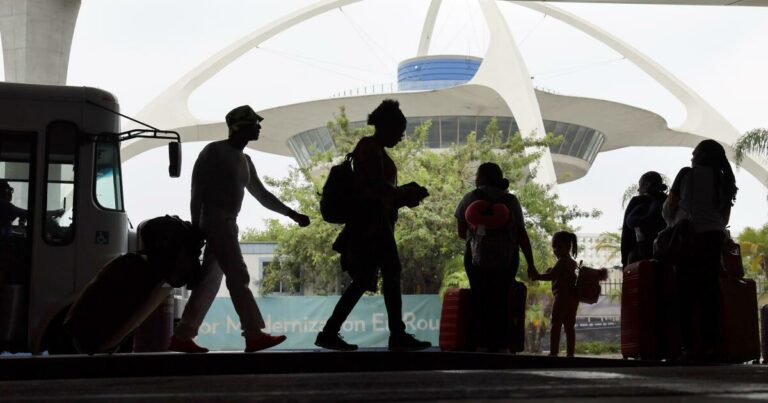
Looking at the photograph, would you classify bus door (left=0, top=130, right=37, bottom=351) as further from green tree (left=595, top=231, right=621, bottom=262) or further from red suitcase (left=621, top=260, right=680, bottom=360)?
green tree (left=595, top=231, right=621, bottom=262)

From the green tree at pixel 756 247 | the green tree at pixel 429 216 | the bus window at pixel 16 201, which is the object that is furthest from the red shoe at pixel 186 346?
the green tree at pixel 756 247

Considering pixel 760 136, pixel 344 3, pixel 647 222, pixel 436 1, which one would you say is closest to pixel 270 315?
pixel 760 136

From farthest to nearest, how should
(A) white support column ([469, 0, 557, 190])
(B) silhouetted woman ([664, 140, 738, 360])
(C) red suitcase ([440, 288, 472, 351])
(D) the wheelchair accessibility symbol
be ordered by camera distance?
(A) white support column ([469, 0, 557, 190]) → (D) the wheelchair accessibility symbol → (C) red suitcase ([440, 288, 472, 351]) → (B) silhouetted woman ([664, 140, 738, 360])

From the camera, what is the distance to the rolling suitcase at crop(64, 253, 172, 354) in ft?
24.4

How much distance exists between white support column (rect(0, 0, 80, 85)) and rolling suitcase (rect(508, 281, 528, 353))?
742 inches

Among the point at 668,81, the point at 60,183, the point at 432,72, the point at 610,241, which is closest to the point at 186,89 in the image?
the point at 432,72

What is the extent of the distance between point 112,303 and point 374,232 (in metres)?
1.70

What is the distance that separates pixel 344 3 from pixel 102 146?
2533 inches

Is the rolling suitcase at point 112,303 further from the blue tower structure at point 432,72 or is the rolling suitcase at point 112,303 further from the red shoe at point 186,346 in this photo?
the blue tower structure at point 432,72

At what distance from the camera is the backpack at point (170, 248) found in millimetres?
7461

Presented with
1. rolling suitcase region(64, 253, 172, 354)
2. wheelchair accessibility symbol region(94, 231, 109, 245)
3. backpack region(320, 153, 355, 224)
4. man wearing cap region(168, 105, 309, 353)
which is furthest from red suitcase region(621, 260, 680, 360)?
wheelchair accessibility symbol region(94, 231, 109, 245)

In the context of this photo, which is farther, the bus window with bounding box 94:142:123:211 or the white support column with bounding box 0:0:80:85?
the white support column with bounding box 0:0:80:85

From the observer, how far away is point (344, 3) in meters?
74.3

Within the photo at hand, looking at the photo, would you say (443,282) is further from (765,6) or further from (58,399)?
(58,399)
